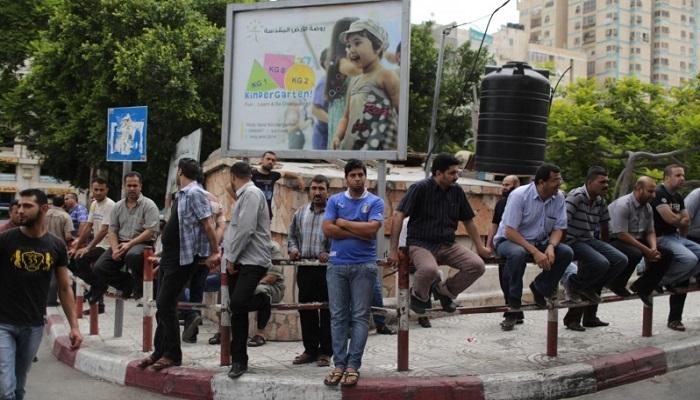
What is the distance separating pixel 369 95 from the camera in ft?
25.8

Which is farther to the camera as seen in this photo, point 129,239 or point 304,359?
point 129,239

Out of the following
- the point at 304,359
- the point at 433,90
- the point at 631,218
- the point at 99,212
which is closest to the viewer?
the point at 304,359

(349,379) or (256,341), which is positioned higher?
(349,379)

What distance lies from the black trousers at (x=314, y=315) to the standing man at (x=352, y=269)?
0.82m

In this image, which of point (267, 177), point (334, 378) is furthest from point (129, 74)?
point (334, 378)

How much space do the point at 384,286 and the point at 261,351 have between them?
223cm

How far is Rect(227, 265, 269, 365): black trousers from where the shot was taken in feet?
17.8

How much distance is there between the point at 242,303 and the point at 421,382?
154 centimetres

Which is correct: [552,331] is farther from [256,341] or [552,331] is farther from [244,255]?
[256,341]

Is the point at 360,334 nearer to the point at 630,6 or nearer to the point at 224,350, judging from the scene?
the point at 224,350

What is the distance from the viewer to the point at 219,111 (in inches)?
833

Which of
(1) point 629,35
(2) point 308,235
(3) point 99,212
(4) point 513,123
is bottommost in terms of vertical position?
(2) point 308,235

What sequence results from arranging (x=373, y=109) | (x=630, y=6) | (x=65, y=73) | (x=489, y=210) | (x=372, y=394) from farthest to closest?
(x=630, y=6), (x=65, y=73), (x=489, y=210), (x=373, y=109), (x=372, y=394)

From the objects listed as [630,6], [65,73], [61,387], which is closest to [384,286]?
[61,387]
